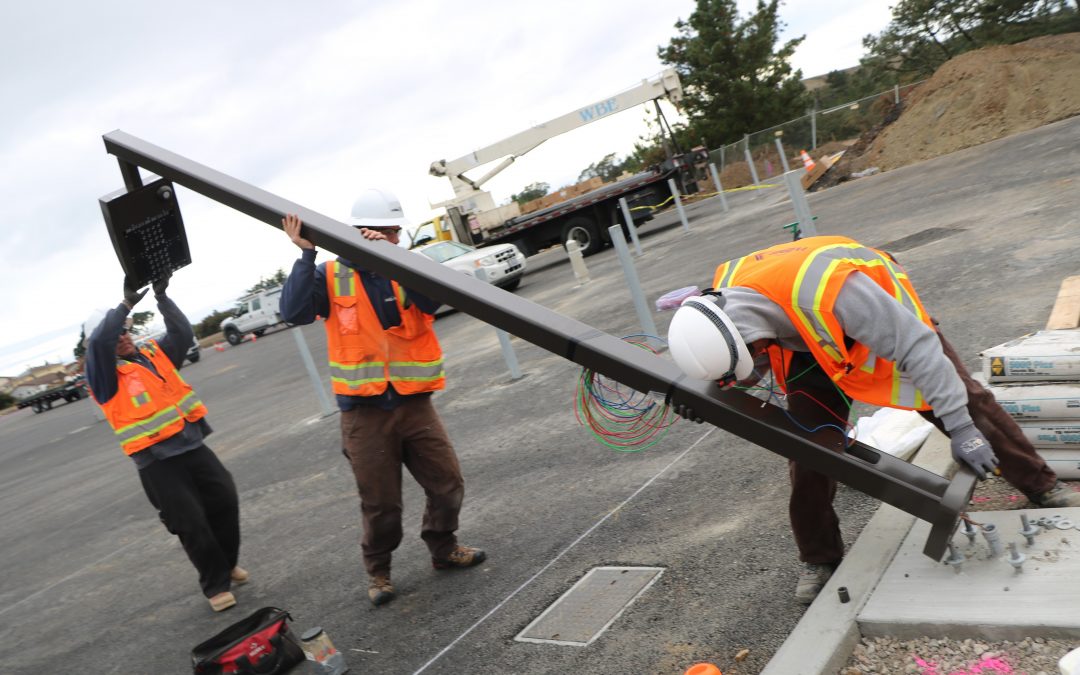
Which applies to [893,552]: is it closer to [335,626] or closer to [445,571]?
[445,571]

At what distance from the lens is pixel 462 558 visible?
4945 mm

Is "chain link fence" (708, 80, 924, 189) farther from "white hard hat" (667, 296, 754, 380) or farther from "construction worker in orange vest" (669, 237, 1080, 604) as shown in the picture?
"white hard hat" (667, 296, 754, 380)

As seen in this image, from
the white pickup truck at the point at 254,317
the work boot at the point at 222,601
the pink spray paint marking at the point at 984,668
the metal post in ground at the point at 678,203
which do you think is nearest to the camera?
the pink spray paint marking at the point at 984,668

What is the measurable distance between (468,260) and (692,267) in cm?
667

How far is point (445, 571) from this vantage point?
502cm

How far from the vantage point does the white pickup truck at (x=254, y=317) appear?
36781mm

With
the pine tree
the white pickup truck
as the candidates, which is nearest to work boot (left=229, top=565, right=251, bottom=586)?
the white pickup truck

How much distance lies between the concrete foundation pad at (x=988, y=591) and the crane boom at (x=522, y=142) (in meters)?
20.7

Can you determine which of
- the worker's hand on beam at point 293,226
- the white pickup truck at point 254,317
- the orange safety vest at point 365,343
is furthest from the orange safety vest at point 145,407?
the white pickup truck at point 254,317

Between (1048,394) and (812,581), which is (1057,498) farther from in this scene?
(812,581)

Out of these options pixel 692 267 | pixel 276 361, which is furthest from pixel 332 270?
pixel 276 361

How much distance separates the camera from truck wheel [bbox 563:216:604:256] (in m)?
21.3

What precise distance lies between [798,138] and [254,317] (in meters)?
24.0

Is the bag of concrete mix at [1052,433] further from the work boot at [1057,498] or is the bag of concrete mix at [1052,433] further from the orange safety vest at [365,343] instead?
the orange safety vest at [365,343]
